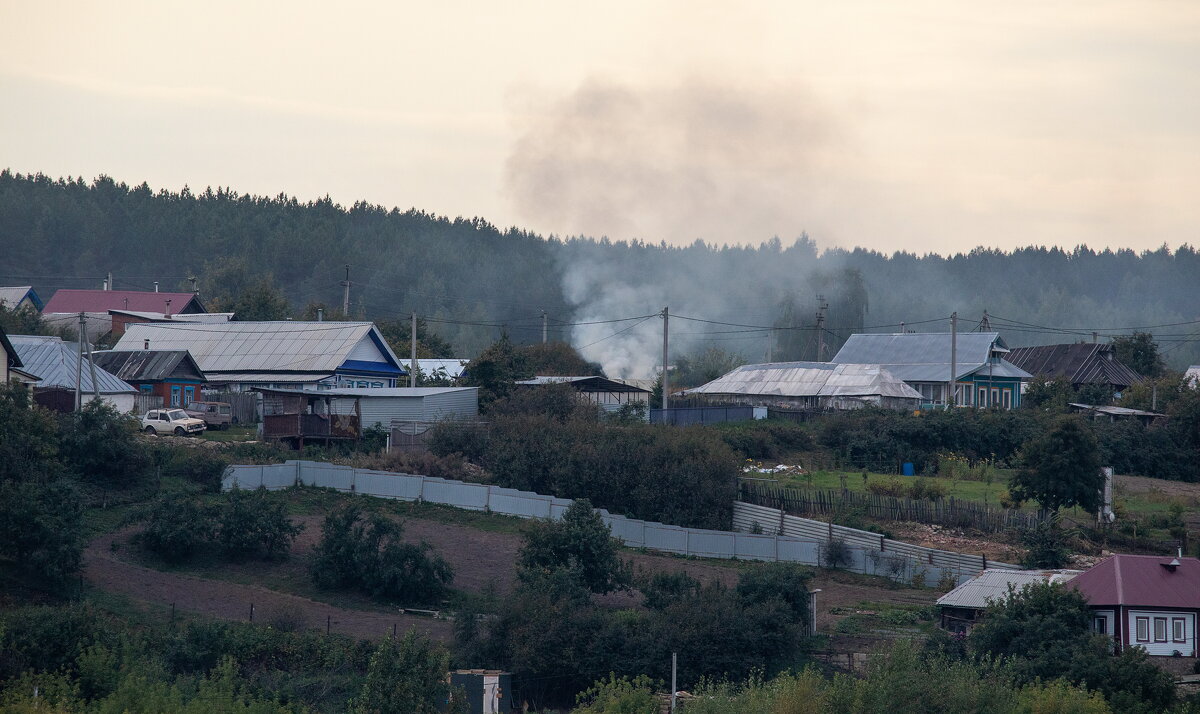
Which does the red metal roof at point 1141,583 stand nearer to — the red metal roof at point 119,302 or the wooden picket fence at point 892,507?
the wooden picket fence at point 892,507

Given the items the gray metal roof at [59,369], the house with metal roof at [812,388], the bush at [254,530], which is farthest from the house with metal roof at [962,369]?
the bush at [254,530]

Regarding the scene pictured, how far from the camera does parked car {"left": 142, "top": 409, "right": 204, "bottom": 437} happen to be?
146ft

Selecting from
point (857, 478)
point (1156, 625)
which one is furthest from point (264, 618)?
point (857, 478)

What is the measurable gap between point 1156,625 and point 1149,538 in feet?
30.9

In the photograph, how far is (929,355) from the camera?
7006 centimetres

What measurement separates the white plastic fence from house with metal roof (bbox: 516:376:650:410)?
1483cm

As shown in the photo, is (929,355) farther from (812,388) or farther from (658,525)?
(658,525)

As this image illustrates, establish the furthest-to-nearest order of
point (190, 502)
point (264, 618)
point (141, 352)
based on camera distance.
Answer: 1. point (141, 352)
2. point (190, 502)
3. point (264, 618)

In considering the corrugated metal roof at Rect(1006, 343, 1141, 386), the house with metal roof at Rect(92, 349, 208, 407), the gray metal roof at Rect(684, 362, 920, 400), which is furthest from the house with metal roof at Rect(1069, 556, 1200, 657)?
the corrugated metal roof at Rect(1006, 343, 1141, 386)

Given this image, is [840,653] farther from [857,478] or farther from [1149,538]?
[857,478]

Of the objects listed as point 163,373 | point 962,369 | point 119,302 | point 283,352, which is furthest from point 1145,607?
point 119,302

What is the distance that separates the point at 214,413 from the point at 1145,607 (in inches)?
1376

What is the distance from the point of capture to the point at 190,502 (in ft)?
110

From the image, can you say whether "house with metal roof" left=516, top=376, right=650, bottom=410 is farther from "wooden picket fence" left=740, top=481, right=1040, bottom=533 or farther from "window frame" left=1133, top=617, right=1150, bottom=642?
"window frame" left=1133, top=617, right=1150, bottom=642
